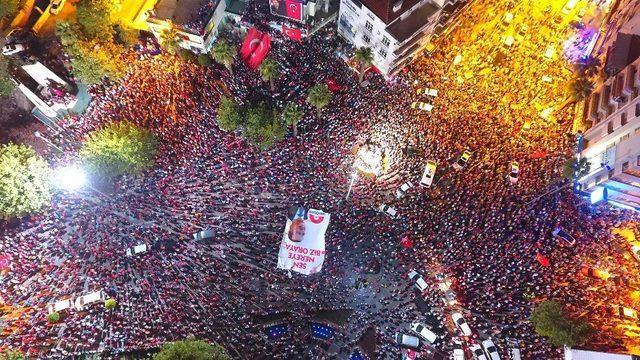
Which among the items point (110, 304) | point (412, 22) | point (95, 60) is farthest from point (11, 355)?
point (412, 22)

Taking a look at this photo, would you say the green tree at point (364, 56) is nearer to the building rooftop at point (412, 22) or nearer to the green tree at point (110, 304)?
the building rooftop at point (412, 22)

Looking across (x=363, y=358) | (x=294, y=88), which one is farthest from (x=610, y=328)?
(x=294, y=88)

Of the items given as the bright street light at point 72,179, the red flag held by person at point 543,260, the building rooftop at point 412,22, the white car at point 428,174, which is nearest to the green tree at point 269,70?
the building rooftop at point 412,22

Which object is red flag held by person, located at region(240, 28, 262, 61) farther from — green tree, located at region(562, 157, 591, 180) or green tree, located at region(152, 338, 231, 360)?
green tree, located at region(562, 157, 591, 180)

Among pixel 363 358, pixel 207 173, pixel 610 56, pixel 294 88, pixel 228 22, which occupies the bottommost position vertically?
pixel 363 358

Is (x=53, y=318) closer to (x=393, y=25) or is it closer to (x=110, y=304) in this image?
(x=110, y=304)

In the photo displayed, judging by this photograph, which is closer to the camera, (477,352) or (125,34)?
(477,352)

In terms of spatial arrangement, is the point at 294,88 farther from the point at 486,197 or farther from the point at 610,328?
the point at 610,328
